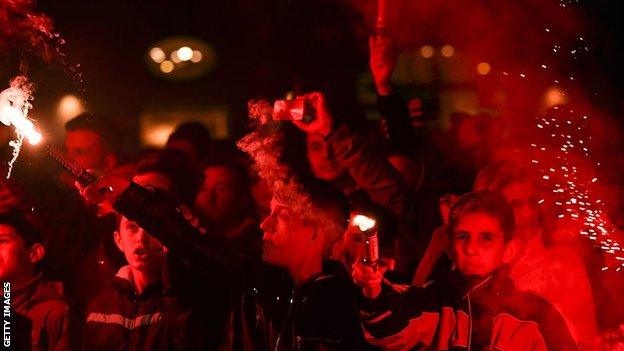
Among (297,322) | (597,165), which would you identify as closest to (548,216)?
(597,165)

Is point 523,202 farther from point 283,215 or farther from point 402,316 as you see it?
point 283,215

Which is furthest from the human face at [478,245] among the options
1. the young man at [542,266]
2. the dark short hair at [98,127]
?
the dark short hair at [98,127]

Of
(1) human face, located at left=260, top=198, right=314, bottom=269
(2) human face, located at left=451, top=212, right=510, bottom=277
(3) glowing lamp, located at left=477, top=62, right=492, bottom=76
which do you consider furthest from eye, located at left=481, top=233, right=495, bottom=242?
(3) glowing lamp, located at left=477, top=62, right=492, bottom=76

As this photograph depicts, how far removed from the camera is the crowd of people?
3.55m

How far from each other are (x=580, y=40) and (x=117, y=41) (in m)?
5.53

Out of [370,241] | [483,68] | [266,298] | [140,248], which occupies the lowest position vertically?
[266,298]

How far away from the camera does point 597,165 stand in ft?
15.1

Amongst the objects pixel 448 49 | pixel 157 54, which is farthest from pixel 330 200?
pixel 157 54

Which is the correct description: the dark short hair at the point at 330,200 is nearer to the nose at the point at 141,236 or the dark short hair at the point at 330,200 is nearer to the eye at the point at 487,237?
the eye at the point at 487,237

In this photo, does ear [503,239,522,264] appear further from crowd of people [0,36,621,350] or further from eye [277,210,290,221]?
eye [277,210,290,221]

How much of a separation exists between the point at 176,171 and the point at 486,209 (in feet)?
5.11

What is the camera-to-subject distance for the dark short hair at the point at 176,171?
165 inches

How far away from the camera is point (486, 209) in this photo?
3746 millimetres

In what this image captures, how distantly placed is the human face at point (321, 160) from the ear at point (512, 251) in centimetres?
98
